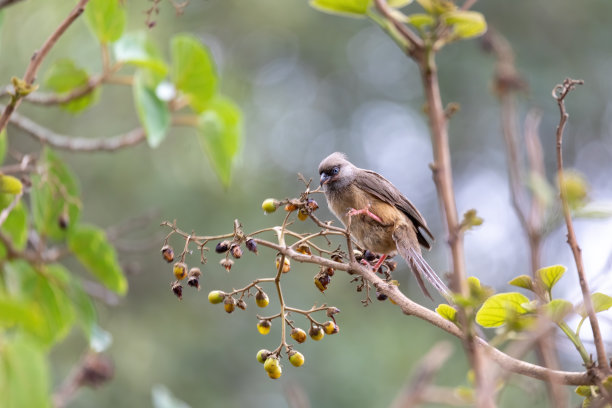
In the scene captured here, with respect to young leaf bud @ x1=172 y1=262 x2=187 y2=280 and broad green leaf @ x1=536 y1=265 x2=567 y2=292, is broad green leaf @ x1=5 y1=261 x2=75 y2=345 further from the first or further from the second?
broad green leaf @ x1=536 y1=265 x2=567 y2=292

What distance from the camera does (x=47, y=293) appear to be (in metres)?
2.50

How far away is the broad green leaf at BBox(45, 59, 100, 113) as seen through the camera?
106 inches

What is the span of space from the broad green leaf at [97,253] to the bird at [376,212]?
2.99ft

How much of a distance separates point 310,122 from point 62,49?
468 centimetres

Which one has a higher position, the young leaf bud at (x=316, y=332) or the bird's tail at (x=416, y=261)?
the young leaf bud at (x=316, y=332)

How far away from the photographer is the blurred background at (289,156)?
9547 mm

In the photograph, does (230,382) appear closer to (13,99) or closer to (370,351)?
(370,351)

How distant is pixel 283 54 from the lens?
12742mm

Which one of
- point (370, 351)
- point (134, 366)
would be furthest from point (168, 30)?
point (370, 351)

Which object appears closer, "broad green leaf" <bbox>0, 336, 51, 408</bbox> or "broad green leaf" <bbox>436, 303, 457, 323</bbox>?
"broad green leaf" <bbox>436, 303, 457, 323</bbox>

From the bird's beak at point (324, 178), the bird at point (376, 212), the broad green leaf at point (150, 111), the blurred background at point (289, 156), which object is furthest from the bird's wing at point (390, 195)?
the blurred background at point (289, 156)

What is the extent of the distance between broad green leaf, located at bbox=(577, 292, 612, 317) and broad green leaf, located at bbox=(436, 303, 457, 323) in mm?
245

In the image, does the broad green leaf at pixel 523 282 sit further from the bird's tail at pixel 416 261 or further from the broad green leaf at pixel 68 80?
the broad green leaf at pixel 68 80

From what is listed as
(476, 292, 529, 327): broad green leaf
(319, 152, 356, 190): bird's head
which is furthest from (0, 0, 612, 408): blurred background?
(476, 292, 529, 327): broad green leaf
